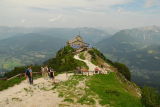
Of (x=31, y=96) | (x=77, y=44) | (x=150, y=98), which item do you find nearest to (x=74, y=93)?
(x=31, y=96)

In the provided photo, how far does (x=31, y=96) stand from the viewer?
112 ft

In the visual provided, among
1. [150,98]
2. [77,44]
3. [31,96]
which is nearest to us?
[150,98]

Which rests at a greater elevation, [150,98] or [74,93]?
[150,98]

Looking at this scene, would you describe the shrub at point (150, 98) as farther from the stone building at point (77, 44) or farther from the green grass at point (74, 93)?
the stone building at point (77, 44)

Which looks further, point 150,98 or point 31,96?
point 31,96

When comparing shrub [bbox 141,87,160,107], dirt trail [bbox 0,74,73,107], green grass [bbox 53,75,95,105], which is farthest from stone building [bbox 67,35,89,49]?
shrub [bbox 141,87,160,107]

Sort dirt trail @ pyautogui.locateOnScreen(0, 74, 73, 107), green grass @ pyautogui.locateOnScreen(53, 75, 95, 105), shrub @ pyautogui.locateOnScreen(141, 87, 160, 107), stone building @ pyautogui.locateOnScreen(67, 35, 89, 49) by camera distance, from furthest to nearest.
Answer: stone building @ pyautogui.locateOnScreen(67, 35, 89, 49)
green grass @ pyautogui.locateOnScreen(53, 75, 95, 105)
dirt trail @ pyautogui.locateOnScreen(0, 74, 73, 107)
shrub @ pyautogui.locateOnScreen(141, 87, 160, 107)

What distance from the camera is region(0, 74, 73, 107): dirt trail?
100ft

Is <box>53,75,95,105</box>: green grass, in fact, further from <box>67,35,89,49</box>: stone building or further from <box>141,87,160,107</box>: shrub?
<box>67,35,89,49</box>: stone building

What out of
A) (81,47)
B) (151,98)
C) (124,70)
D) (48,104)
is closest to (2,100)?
(48,104)

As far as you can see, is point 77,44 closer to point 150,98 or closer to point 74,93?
point 74,93

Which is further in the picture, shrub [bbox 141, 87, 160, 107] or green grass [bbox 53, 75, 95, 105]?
green grass [bbox 53, 75, 95, 105]

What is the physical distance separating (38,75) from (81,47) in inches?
2605

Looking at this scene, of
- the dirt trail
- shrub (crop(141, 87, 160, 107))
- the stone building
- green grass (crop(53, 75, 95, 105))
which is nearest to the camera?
shrub (crop(141, 87, 160, 107))
